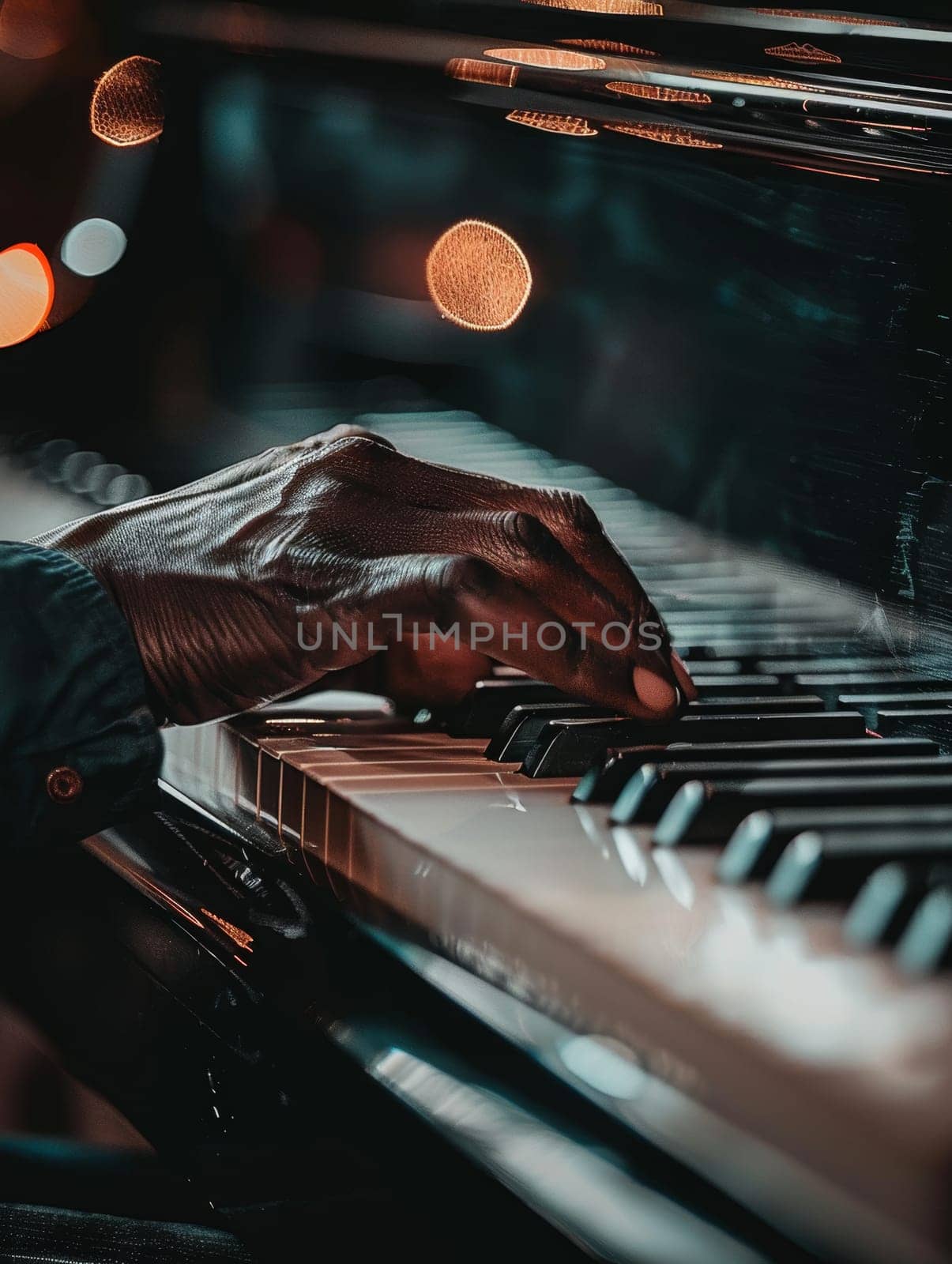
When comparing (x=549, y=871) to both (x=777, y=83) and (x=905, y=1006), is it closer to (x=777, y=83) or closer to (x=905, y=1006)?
(x=905, y=1006)

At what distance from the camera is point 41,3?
4.69 feet

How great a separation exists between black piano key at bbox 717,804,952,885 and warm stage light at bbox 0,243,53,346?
124cm

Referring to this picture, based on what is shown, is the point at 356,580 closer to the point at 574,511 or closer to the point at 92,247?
→ the point at 574,511

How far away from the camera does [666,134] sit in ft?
2.49

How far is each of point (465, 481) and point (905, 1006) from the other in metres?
0.42

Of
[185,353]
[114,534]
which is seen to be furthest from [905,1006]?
[185,353]

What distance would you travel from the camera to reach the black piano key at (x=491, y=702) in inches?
27.8

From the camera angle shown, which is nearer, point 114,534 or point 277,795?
point 277,795

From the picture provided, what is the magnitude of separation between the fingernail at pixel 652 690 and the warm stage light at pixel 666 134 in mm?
347

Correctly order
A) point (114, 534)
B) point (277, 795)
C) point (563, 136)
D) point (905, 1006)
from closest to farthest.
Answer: point (905, 1006) → point (277, 795) → point (114, 534) → point (563, 136)

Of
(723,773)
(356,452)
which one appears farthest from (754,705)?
(356,452)

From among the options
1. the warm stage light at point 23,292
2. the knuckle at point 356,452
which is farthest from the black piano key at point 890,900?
the warm stage light at point 23,292

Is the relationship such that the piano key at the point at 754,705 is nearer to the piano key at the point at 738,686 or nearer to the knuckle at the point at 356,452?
the piano key at the point at 738,686

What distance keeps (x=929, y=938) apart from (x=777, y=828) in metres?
0.08
